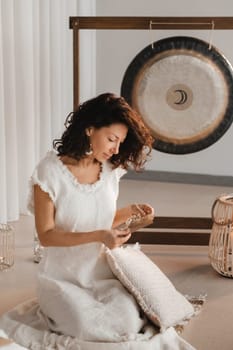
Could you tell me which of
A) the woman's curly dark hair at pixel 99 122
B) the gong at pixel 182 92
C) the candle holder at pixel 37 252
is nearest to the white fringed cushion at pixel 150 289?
the woman's curly dark hair at pixel 99 122

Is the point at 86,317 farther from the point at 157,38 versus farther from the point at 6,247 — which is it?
the point at 157,38

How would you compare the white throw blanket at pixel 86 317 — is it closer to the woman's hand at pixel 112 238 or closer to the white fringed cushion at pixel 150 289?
the white fringed cushion at pixel 150 289

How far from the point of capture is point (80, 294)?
6.79 ft

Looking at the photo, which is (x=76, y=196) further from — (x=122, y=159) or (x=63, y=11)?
(x=63, y=11)

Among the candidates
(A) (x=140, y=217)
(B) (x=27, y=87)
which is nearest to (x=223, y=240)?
(A) (x=140, y=217)

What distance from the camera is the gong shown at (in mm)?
2955

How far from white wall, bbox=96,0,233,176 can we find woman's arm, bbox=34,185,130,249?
2347 millimetres

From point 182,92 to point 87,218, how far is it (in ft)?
3.72

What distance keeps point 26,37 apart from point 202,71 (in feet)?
3.01

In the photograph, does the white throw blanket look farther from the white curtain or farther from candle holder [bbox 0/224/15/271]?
the white curtain

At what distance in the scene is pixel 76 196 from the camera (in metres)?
2.08

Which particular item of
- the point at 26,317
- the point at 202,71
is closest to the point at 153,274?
the point at 26,317

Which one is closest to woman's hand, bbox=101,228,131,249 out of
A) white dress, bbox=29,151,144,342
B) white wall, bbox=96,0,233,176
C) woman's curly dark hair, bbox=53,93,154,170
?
white dress, bbox=29,151,144,342

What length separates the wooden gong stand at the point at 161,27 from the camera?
2.73m
